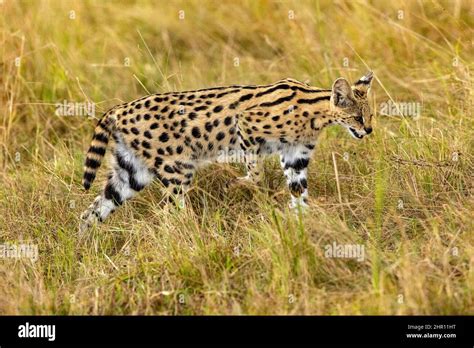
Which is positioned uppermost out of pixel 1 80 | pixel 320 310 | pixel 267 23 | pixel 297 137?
pixel 267 23

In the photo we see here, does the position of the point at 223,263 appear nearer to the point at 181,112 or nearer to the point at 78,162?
the point at 181,112

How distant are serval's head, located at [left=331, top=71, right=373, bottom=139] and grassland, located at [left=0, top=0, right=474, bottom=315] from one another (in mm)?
331

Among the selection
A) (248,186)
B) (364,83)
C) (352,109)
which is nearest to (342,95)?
(352,109)

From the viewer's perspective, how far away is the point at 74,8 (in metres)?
11.0

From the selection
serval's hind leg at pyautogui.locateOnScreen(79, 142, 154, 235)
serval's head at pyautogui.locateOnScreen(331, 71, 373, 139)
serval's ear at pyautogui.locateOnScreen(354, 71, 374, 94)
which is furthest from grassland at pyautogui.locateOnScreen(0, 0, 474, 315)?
serval's ear at pyautogui.locateOnScreen(354, 71, 374, 94)

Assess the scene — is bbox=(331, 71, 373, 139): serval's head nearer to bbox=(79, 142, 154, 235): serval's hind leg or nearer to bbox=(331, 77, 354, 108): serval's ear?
bbox=(331, 77, 354, 108): serval's ear

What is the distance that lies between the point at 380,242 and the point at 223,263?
1.07 meters

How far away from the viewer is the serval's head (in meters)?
7.67

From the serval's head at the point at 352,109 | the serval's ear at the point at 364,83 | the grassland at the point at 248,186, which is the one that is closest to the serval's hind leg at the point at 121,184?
the grassland at the point at 248,186

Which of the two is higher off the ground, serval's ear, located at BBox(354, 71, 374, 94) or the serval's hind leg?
serval's ear, located at BBox(354, 71, 374, 94)

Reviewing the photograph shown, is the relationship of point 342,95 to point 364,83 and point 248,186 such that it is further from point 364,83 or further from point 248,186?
point 248,186

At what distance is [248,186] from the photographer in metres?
7.38

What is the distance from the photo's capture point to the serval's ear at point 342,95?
7.62 meters

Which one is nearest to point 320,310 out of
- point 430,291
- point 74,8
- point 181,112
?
point 430,291
